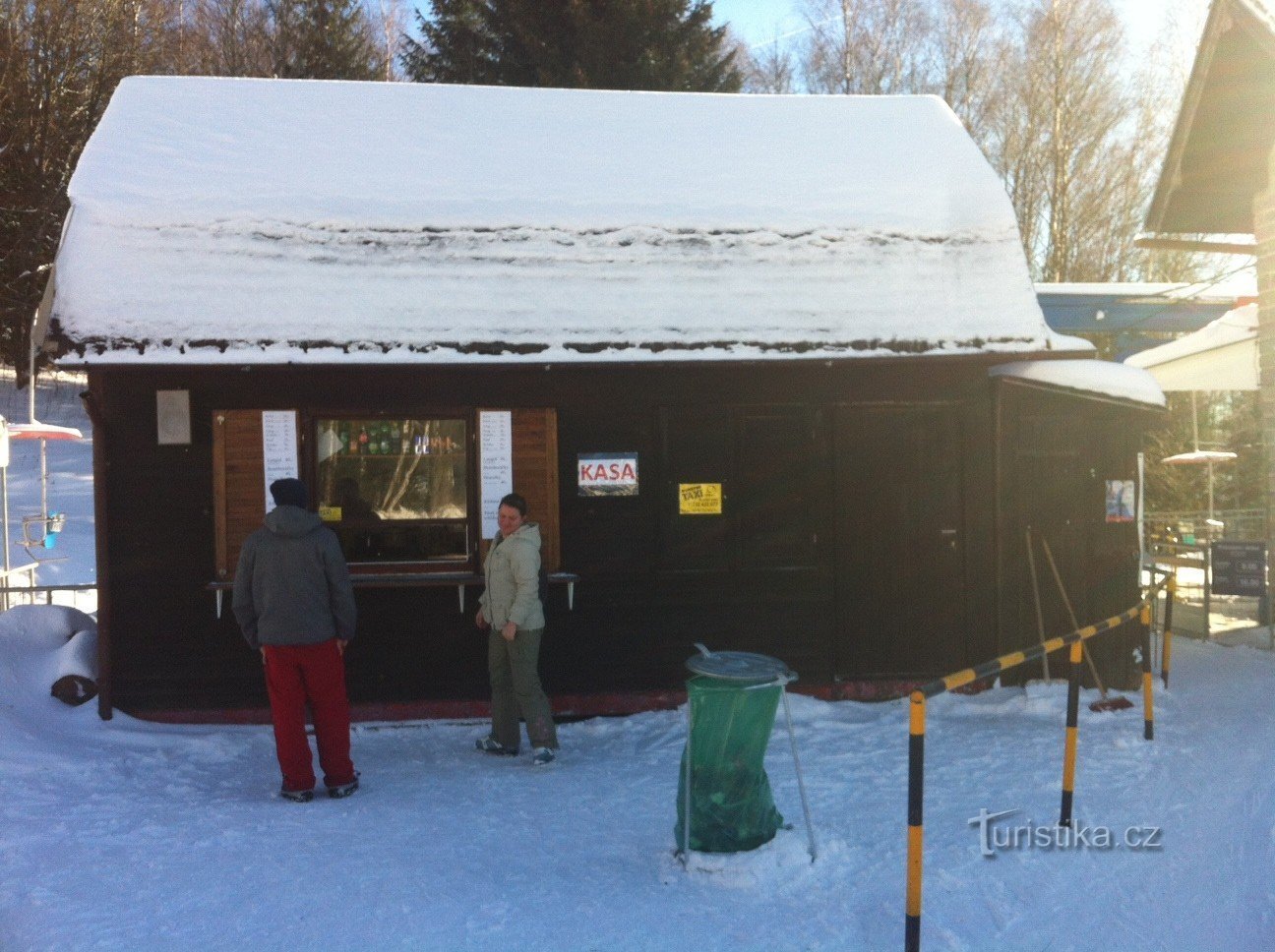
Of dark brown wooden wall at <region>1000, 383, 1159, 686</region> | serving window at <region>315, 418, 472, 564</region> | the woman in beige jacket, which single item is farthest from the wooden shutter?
dark brown wooden wall at <region>1000, 383, 1159, 686</region>

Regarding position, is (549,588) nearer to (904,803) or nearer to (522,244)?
(522,244)

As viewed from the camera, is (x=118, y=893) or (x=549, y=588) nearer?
(x=118, y=893)

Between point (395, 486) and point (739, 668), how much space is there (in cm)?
404

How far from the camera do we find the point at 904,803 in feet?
21.1

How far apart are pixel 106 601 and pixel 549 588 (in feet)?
10.9

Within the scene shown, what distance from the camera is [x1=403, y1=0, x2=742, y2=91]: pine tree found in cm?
2498

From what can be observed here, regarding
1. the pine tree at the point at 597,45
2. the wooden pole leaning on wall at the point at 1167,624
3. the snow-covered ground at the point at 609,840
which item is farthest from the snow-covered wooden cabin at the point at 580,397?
the pine tree at the point at 597,45

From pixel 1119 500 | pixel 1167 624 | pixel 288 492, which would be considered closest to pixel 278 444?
pixel 288 492

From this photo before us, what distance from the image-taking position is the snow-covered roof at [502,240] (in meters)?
8.08

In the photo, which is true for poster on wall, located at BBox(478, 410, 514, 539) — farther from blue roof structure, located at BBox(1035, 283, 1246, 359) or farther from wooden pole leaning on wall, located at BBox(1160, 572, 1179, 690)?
blue roof structure, located at BBox(1035, 283, 1246, 359)

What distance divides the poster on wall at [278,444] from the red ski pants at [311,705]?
2.04m

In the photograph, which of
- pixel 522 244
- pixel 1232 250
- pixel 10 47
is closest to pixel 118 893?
pixel 522 244

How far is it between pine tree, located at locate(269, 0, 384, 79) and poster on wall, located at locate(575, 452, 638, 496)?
1015 inches

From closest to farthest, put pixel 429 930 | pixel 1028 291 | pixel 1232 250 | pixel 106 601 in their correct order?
pixel 429 930 → pixel 106 601 → pixel 1028 291 → pixel 1232 250
